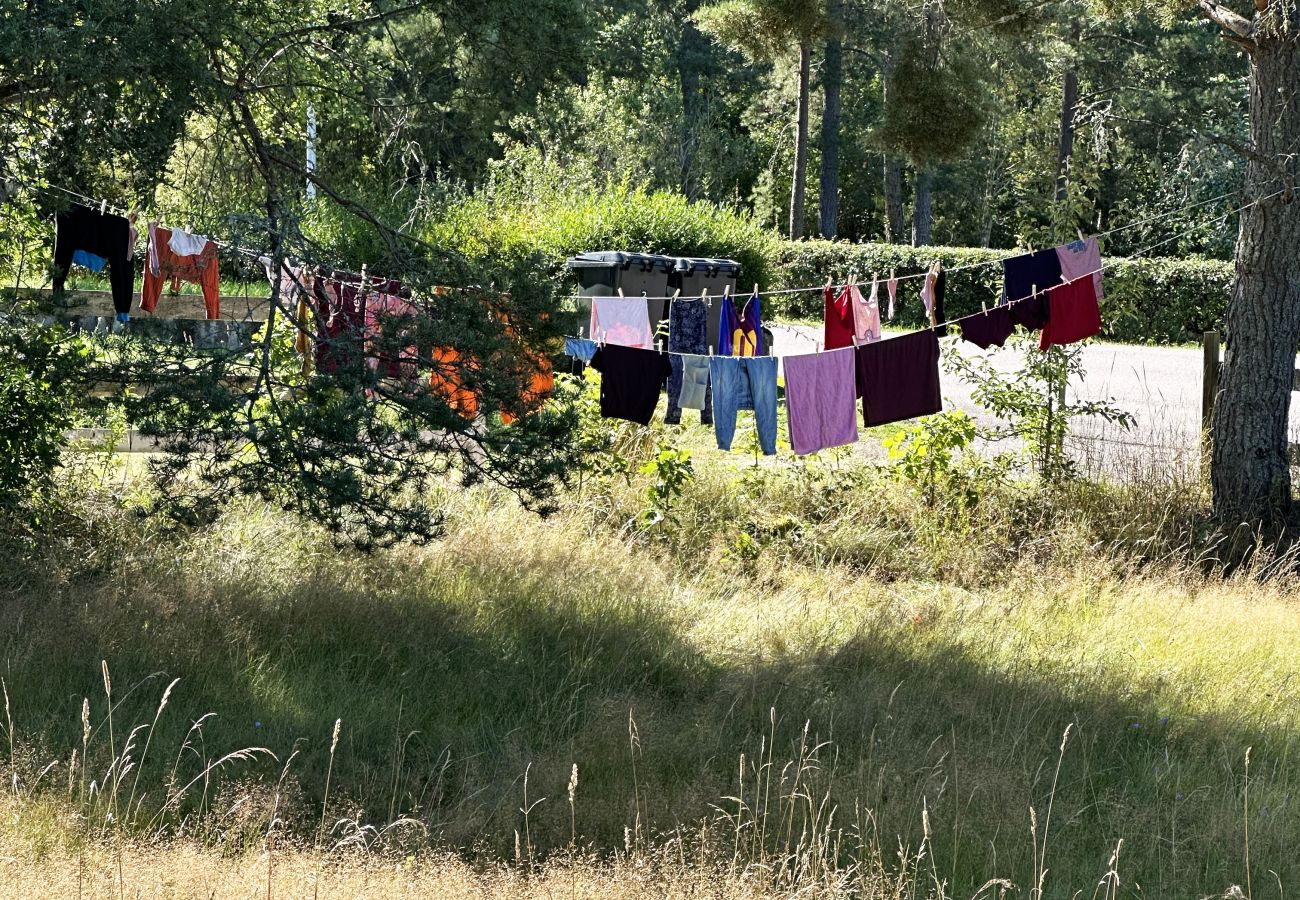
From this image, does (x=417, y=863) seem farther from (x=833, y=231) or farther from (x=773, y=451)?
(x=833, y=231)

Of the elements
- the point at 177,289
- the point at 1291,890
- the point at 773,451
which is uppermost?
the point at 177,289

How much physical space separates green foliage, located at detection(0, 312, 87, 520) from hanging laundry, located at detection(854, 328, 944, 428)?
14.1 feet

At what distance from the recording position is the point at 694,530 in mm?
8539

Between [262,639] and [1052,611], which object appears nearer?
[262,639]

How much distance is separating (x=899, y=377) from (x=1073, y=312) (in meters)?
1.13

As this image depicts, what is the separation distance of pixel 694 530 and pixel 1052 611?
238 cm

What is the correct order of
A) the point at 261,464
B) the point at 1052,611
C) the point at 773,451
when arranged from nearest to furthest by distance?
the point at 261,464, the point at 1052,611, the point at 773,451

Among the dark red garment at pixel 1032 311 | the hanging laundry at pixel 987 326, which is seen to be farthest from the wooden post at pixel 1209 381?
the hanging laundry at pixel 987 326

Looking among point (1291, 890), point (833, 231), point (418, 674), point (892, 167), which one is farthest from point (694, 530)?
point (892, 167)

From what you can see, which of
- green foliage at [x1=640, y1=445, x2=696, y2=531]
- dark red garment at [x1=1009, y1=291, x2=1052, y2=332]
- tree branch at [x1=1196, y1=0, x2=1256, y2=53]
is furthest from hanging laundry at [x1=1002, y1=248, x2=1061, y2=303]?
green foliage at [x1=640, y1=445, x2=696, y2=531]

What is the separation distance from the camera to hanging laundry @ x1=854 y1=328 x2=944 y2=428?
763cm

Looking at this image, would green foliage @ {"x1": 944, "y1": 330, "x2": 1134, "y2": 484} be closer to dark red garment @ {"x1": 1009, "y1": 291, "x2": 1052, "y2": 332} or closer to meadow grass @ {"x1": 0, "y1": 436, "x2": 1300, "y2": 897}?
meadow grass @ {"x1": 0, "y1": 436, "x2": 1300, "y2": 897}

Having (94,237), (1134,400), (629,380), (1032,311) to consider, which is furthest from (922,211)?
(94,237)

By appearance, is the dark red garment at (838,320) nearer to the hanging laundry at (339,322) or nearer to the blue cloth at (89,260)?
the hanging laundry at (339,322)
